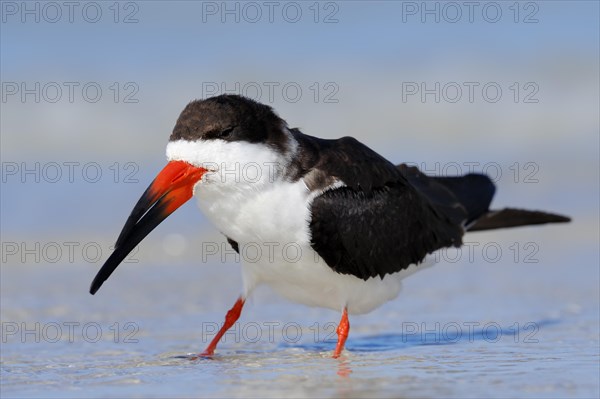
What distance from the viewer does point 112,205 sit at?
37.2ft

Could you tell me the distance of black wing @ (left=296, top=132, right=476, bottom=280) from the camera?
5637 millimetres

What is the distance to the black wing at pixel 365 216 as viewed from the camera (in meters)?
5.64

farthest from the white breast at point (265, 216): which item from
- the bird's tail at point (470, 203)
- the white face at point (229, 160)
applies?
the bird's tail at point (470, 203)

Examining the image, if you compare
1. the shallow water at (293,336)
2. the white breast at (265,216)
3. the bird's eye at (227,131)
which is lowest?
the shallow water at (293,336)

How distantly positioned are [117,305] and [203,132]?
8.97ft

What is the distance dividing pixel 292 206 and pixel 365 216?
2.11ft

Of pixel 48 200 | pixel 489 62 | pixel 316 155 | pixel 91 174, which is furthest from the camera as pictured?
pixel 489 62

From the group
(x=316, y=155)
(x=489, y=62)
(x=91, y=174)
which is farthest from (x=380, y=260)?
(x=489, y=62)

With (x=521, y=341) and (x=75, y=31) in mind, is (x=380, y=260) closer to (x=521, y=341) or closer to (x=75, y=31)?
(x=521, y=341)

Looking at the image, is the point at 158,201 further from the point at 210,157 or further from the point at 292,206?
the point at 292,206

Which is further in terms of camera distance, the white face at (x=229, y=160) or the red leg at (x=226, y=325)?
the red leg at (x=226, y=325)

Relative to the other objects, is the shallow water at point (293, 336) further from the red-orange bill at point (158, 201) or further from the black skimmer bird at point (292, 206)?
the red-orange bill at point (158, 201)

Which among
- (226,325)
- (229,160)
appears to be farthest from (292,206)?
(226,325)

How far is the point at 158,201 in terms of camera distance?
5328 mm
